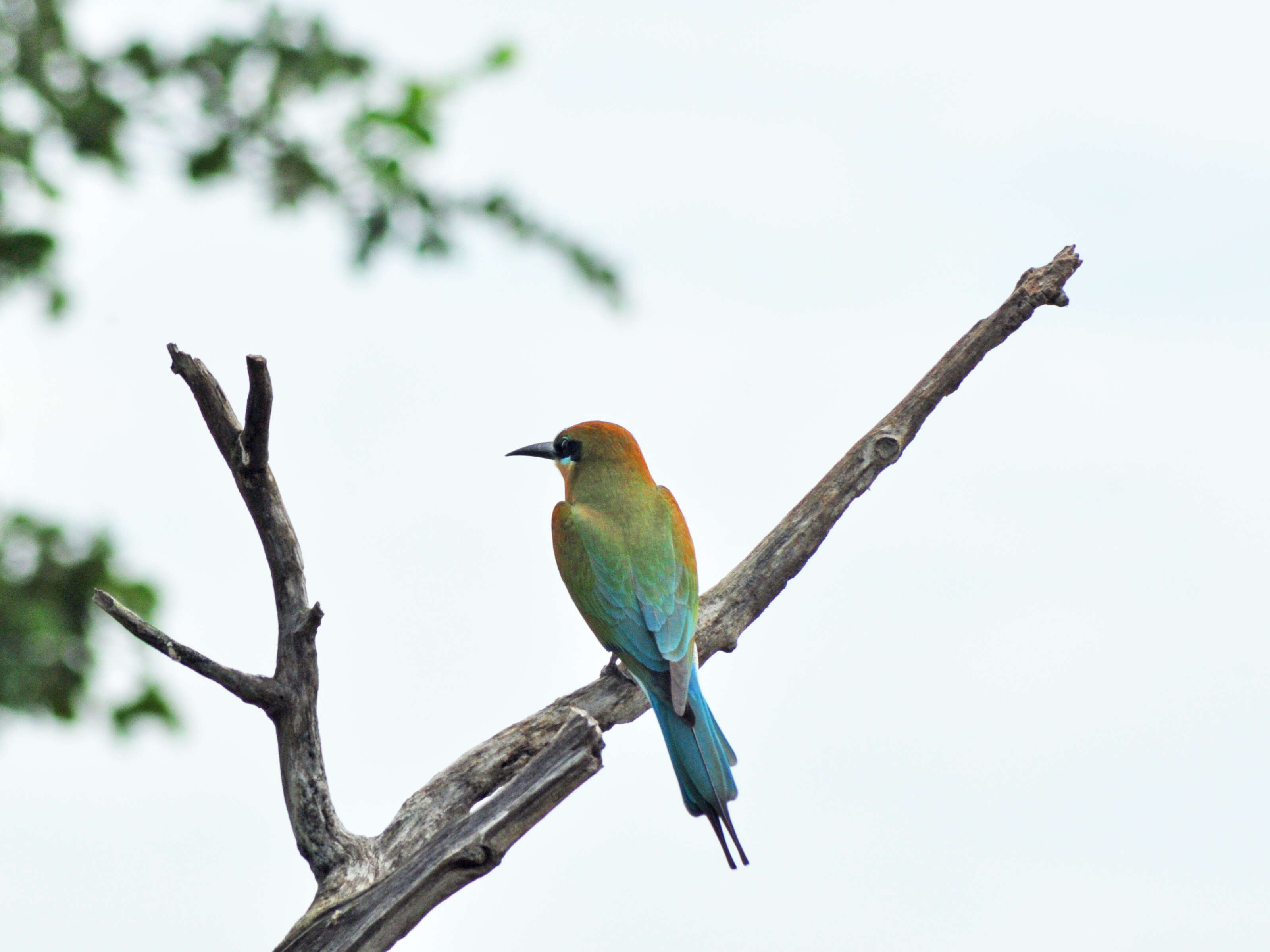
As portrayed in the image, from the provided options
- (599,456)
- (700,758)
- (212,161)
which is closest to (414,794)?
(700,758)

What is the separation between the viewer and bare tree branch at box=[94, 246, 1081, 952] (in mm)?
3250

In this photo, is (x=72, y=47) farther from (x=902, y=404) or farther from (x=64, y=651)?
(x=902, y=404)

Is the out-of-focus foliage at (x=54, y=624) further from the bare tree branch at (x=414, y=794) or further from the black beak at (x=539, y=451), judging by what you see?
the bare tree branch at (x=414, y=794)

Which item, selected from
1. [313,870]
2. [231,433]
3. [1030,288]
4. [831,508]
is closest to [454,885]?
[313,870]

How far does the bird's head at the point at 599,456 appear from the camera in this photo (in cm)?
505

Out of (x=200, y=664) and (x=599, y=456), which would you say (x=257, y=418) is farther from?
(x=599, y=456)

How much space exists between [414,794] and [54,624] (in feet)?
9.14

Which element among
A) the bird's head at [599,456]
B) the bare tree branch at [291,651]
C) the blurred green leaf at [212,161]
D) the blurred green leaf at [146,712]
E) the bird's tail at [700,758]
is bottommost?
the bird's tail at [700,758]

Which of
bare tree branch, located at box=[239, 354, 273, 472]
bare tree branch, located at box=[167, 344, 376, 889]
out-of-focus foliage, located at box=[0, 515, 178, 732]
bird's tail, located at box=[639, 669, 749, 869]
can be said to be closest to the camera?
bare tree branch, located at box=[239, 354, 273, 472]

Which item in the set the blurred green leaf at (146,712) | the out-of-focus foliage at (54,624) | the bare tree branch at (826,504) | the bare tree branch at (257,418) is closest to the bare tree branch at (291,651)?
the bare tree branch at (257,418)

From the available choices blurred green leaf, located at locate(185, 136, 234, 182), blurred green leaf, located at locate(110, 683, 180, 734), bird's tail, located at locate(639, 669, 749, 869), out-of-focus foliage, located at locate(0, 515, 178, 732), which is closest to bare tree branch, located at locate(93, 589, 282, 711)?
bird's tail, located at locate(639, 669, 749, 869)

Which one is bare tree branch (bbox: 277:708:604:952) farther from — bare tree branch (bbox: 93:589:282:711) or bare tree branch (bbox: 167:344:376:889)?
bare tree branch (bbox: 93:589:282:711)

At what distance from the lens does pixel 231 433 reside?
12.0 feet

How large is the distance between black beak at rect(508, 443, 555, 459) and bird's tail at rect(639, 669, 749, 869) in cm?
134
